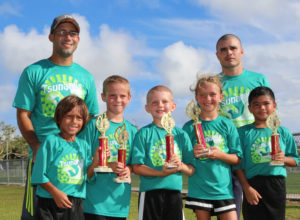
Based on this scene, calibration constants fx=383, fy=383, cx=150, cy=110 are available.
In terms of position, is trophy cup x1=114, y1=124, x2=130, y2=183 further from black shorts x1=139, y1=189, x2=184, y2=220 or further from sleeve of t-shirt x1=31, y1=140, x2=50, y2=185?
sleeve of t-shirt x1=31, y1=140, x2=50, y2=185

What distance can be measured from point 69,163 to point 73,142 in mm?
232

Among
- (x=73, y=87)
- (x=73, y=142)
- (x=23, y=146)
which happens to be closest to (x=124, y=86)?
(x=73, y=87)

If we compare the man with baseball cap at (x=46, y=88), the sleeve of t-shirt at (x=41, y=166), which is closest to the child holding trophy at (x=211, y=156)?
the man with baseball cap at (x=46, y=88)

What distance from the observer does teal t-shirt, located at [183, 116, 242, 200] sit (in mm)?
4047

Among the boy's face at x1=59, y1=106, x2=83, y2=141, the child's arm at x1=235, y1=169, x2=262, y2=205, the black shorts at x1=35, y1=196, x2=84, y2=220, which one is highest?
the boy's face at x1=59, y1=106, x2=83, y2=141

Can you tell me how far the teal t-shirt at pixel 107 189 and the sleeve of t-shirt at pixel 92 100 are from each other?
0.34 meters

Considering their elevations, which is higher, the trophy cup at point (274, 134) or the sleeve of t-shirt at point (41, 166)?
the trophy cup at point (274, 134)

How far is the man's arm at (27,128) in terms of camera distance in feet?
12.8

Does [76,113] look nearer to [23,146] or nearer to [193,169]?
[193,169]

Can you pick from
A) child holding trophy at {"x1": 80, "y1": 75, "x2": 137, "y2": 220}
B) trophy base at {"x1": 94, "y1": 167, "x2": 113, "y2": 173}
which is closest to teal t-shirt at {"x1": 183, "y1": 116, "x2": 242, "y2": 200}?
child holding trophy at {"x1": 80, "y1": 75, "x2": 137, "y2": 220}

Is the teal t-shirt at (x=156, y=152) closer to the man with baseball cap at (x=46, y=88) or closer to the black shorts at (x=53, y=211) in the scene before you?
the black shorts at (x=53, y=211)

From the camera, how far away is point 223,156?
4008 millimetres

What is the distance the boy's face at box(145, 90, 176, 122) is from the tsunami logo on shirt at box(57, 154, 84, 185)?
941 mm

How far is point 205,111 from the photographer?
430cm
